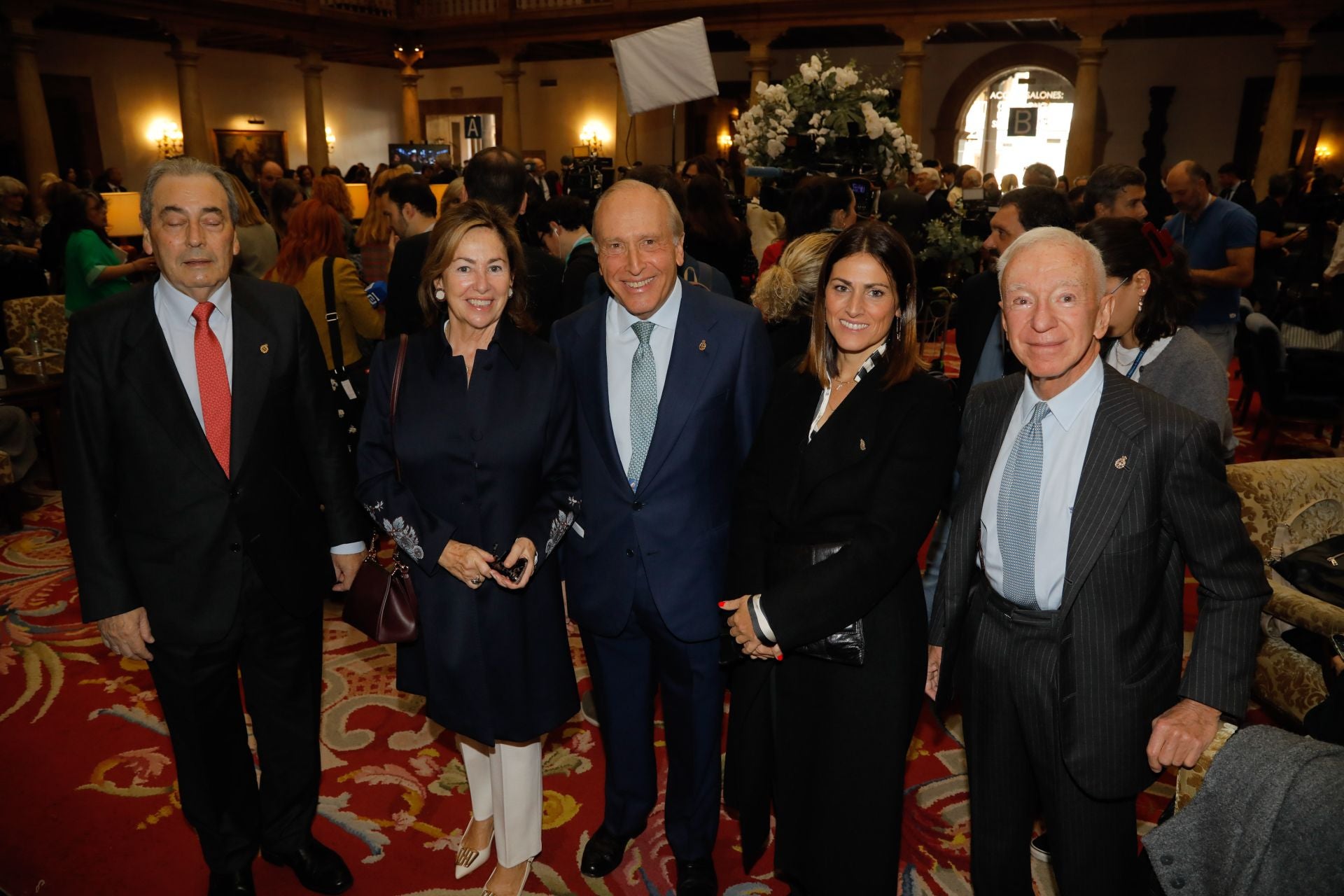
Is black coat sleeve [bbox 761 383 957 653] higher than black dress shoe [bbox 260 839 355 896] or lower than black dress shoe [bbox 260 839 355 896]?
higher

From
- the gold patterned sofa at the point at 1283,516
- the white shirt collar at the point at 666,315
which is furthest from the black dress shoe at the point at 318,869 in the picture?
the gold patterned sofa at the point at 1283,516

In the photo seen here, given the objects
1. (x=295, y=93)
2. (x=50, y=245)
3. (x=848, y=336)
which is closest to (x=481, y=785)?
(x=848, y=336)

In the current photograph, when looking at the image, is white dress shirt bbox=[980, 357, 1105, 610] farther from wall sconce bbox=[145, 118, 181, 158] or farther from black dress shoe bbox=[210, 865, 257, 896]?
wall sconce bbox=[145, 118, 181, 158]

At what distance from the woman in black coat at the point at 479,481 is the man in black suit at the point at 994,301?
1.68 metres

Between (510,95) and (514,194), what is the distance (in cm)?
1616

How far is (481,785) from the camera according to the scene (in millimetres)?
2580

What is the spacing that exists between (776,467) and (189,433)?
1.39 meters

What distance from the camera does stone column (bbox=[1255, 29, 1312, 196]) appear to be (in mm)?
13477

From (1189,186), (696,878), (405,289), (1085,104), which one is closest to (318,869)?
(696,878)

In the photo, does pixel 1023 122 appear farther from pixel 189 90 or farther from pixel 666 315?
pixel 666 315

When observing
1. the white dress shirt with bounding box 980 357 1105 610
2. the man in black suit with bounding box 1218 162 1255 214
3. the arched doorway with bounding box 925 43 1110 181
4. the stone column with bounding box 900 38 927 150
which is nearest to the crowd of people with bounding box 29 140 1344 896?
the white dress shirt with bounding box 980 357 1105 610

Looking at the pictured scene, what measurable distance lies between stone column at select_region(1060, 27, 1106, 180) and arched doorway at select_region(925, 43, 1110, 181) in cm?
155

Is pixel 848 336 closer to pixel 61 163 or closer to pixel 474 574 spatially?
pixel 474 574

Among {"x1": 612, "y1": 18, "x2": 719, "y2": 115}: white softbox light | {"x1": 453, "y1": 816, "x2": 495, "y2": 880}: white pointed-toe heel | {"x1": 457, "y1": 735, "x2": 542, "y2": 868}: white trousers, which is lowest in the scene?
{"x1": 453, "y1": 816, "x2": 495, "y2": 880}: white pointed-toe heel
